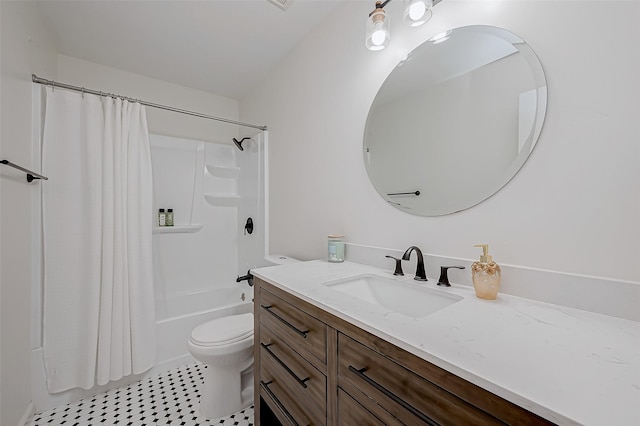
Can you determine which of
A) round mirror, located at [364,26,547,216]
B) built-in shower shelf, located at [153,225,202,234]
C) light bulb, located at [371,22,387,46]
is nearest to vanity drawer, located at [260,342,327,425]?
round mirror, located at [364,26,547,216]

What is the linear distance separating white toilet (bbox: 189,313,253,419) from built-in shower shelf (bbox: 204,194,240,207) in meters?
1.50

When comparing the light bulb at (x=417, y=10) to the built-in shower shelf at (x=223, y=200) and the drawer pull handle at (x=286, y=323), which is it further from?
the built-in shower shelf at (x=223, y=200)

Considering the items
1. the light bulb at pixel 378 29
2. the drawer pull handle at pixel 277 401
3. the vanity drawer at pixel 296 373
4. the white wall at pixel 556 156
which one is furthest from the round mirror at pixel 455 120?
the drawer pull handle at pixel 277 401

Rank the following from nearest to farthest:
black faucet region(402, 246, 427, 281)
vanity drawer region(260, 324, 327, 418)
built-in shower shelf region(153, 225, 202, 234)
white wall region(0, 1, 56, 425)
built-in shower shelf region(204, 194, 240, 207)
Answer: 1. vanity drawer region(260, 324, 327, 418)
2. black faucet region(402, 246, 427, 281)
3. white wall region(0, 1, 56, 425)
4. built-in shower shelf region(153, 225, 202, 234)
5. built-in shower shelf region(204, 194, 240, 207)

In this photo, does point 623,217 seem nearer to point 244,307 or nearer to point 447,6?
point 447,6

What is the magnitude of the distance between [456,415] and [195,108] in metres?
3.08

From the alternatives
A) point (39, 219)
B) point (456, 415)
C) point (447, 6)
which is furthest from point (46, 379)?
point (447, 6)

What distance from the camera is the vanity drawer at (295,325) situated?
821mm

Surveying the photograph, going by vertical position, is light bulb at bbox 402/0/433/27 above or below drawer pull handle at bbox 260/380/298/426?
above

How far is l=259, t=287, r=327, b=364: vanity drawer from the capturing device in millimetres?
821

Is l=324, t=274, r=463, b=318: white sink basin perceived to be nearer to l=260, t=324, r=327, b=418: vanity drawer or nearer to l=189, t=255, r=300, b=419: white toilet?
l=260, t=324, r=327, b=418: vanity drawer

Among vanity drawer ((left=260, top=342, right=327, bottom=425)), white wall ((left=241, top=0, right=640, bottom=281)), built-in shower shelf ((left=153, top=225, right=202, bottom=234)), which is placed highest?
white wall ((left=241, top=0, right=640, bottom=281))

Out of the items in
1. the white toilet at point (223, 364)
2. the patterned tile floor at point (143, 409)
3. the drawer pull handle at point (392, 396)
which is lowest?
the patterned tile floor at point (143, 409)

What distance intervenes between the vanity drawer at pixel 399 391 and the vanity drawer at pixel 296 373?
0.43ft
